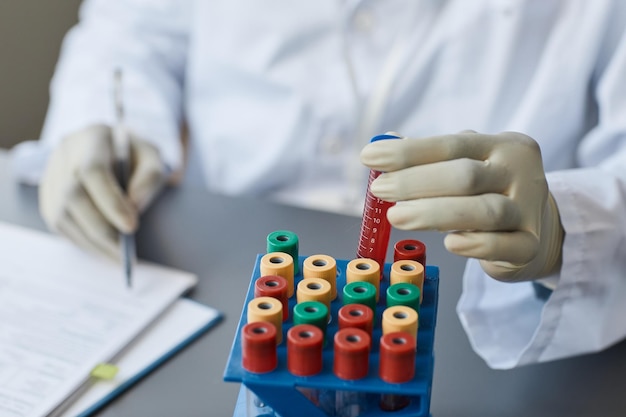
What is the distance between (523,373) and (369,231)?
231 millimetres

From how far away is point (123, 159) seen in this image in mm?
874

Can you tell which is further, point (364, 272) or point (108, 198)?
point (108, 198)

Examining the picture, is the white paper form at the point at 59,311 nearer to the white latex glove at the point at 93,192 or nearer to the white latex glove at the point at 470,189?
the white latex glove at the point at 93,192

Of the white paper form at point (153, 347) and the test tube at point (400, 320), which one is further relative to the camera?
the white paper form at point (153, 347)

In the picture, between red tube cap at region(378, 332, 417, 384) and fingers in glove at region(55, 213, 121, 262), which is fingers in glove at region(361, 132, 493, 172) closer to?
red tube cap at region(378, 332, 417, 384)

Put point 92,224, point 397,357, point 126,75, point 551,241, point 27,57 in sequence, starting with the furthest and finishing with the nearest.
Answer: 1. point 27,57
2. point 126,75
3. point 92,224
4. point 551,241
5. point 397,357

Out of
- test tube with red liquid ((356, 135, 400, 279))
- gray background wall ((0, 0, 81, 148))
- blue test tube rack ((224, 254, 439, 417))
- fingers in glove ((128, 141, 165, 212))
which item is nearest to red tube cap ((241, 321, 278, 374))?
blue test tube rack ((224, 254, 439, 417))

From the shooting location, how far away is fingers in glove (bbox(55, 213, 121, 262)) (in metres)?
0.82

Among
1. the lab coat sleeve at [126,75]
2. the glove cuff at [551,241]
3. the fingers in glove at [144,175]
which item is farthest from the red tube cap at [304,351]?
the lab coat sleeve at [126,75]

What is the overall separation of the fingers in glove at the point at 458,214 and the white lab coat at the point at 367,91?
176 millimetres

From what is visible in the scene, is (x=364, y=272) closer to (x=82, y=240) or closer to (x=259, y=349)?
(x=259, y=349)

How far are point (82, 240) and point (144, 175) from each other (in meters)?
0.10

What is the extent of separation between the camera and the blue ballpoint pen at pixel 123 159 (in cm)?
79

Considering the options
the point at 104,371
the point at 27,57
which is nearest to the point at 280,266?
the point at 104,371
